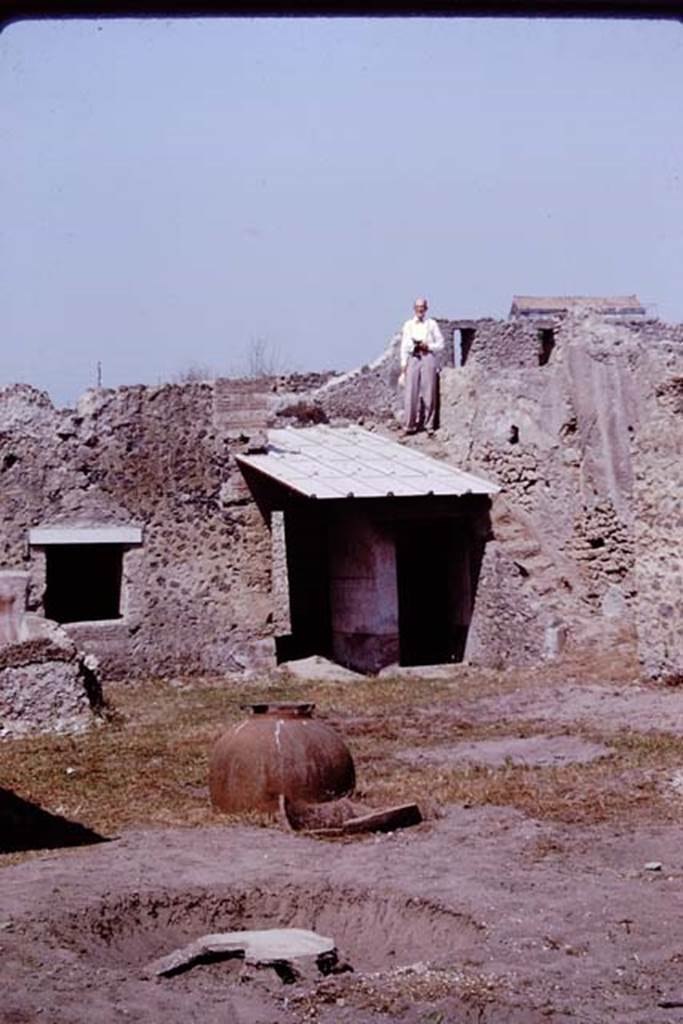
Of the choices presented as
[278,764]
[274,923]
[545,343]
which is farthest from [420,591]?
[274,923]

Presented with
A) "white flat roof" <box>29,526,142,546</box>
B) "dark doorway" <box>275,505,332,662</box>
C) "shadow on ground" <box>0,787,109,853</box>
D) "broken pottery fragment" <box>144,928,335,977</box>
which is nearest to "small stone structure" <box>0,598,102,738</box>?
"shadow on ground" <box>0,787,109,853</box>

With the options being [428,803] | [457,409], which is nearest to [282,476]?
[457,409]

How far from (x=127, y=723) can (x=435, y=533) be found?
706 centimetres

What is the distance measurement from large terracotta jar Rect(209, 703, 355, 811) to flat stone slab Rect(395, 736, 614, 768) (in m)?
1.66

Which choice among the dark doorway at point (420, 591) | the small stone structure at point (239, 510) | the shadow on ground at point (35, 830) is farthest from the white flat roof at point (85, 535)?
the shadow on ground at point (35, 830)

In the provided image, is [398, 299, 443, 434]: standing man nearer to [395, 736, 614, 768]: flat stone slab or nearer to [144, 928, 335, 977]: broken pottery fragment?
[395, 736, 614, 768]: flat stone slab

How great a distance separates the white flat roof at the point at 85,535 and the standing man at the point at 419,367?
4.42m

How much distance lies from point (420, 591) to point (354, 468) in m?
3.11

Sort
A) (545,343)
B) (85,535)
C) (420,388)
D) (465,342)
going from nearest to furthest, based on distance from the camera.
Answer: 1. (85,535)
2. (420,388)
3. (545,343)
4. (465,342)

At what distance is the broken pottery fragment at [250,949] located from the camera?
20.5ft

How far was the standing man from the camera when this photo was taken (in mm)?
19422

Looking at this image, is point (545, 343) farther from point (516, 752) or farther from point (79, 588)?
point (516, 752)

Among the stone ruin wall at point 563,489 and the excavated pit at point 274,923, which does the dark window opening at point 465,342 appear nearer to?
the stone ruin wall at point 563,489

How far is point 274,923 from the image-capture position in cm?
714
